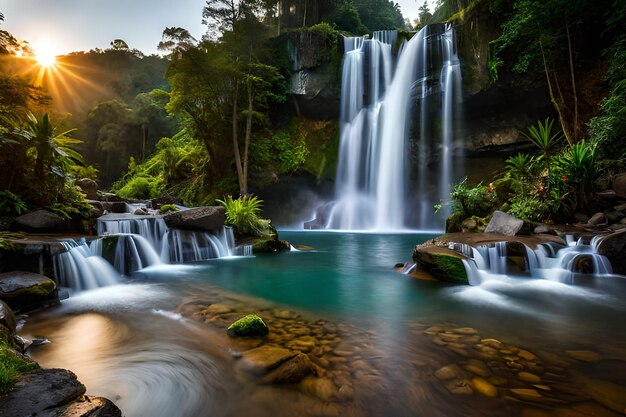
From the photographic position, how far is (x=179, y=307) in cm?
443

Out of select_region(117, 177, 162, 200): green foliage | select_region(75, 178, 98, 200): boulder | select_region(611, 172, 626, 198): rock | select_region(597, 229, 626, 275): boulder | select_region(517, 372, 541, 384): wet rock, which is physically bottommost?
select_region(517, 372, 541, 384): wet rock

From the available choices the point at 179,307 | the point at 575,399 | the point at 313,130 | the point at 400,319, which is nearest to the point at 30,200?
the point at 179,307

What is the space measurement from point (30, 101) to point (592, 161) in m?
12.9

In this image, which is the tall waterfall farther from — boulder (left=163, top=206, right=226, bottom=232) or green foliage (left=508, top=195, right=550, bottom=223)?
boulder (left=163, top=206, right=226, bottom=232)

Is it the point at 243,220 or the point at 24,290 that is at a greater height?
the point at 243,220

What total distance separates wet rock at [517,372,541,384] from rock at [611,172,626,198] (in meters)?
8.19

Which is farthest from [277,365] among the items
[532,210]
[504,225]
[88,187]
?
[88,187]

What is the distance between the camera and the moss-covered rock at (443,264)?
18.6ft

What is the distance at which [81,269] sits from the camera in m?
5.51

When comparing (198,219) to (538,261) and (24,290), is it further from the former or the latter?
(538,261)

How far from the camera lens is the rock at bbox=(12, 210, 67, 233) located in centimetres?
644

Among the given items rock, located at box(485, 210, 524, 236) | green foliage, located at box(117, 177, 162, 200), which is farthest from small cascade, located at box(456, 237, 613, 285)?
green foliage, located at box(117, 177, 162, 200)

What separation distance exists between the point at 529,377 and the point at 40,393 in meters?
3.26

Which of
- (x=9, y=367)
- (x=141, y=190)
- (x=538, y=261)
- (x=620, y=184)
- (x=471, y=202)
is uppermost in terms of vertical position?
(x=141, y=190)
